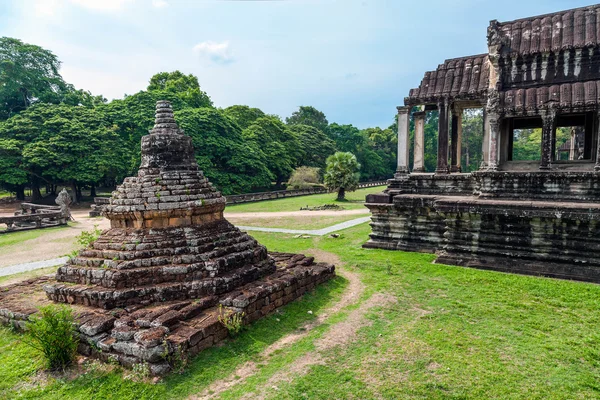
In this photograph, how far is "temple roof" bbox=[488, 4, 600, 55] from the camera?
9320mm

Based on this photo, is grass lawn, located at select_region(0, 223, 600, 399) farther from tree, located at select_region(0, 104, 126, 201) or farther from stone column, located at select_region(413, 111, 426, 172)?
tree, located at select_region(0, 104, 126, 201)

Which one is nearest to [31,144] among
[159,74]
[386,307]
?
[159,74]

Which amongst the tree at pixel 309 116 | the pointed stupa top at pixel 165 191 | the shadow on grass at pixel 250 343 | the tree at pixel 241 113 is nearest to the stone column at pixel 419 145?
the shadow on grass at pixel 250 343

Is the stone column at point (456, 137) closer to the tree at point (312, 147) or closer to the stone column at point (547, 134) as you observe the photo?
the stone column at point (547, 134)

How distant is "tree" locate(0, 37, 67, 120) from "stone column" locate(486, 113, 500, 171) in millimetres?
37228

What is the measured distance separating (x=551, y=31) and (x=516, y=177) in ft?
14.2

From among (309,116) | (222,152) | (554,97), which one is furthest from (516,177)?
(309,116)

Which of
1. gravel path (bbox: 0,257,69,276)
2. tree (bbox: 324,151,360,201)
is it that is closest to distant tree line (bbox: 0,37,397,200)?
tree (bbox: 324,151,360,201)

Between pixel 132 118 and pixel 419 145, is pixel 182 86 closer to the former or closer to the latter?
pixel 132 118

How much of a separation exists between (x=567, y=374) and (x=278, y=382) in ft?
11.9

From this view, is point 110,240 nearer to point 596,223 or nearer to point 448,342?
point 448,342

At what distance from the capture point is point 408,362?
4.79 m

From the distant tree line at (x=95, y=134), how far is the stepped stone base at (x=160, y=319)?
2287 centimetres

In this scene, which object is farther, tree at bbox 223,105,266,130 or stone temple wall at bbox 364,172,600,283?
tree at bbox 223,105,266,130
